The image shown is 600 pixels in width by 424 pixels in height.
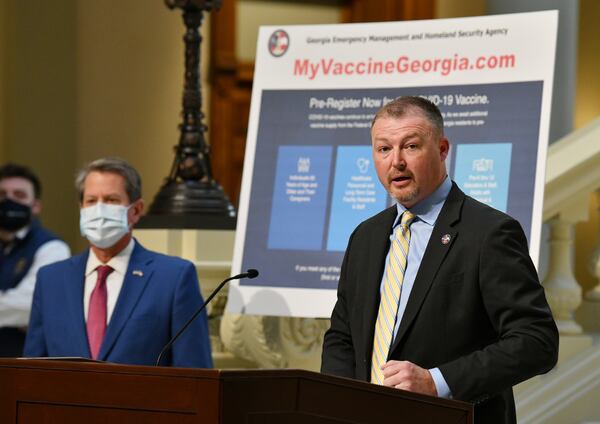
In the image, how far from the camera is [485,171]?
166 inches

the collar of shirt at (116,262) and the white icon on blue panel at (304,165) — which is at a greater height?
the white icon on blue panel at (304,165)

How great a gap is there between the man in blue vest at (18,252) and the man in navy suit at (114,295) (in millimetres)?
956

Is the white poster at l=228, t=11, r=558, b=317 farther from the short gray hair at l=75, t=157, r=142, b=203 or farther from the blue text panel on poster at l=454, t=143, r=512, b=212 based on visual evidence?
the short gray hair at l=75, t=157, r=142, b=203

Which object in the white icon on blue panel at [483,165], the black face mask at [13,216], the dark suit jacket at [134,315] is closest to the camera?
the dark suit jacket at [134,315]

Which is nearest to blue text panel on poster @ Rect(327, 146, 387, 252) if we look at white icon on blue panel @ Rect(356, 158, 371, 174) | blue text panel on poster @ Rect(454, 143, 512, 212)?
white icon on blue panel @ Rect(356, 158, 371, 174)

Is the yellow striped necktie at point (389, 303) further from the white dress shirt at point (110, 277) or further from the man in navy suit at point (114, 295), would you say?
the white dress shirt at point (110, 277)

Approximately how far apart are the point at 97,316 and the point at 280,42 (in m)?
1.24

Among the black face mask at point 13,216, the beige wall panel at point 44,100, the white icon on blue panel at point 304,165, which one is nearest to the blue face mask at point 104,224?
the white icon on blue panel at point 304,165

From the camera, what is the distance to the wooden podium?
237cm

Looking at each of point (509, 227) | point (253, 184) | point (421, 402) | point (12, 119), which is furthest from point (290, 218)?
point (12, 119)

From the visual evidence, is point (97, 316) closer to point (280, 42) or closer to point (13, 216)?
point (280, 42)

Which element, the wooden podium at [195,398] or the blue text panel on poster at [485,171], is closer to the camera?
the wooden podium at [195,398]

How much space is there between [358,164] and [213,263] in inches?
48.9

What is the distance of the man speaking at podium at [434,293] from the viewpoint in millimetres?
2844
